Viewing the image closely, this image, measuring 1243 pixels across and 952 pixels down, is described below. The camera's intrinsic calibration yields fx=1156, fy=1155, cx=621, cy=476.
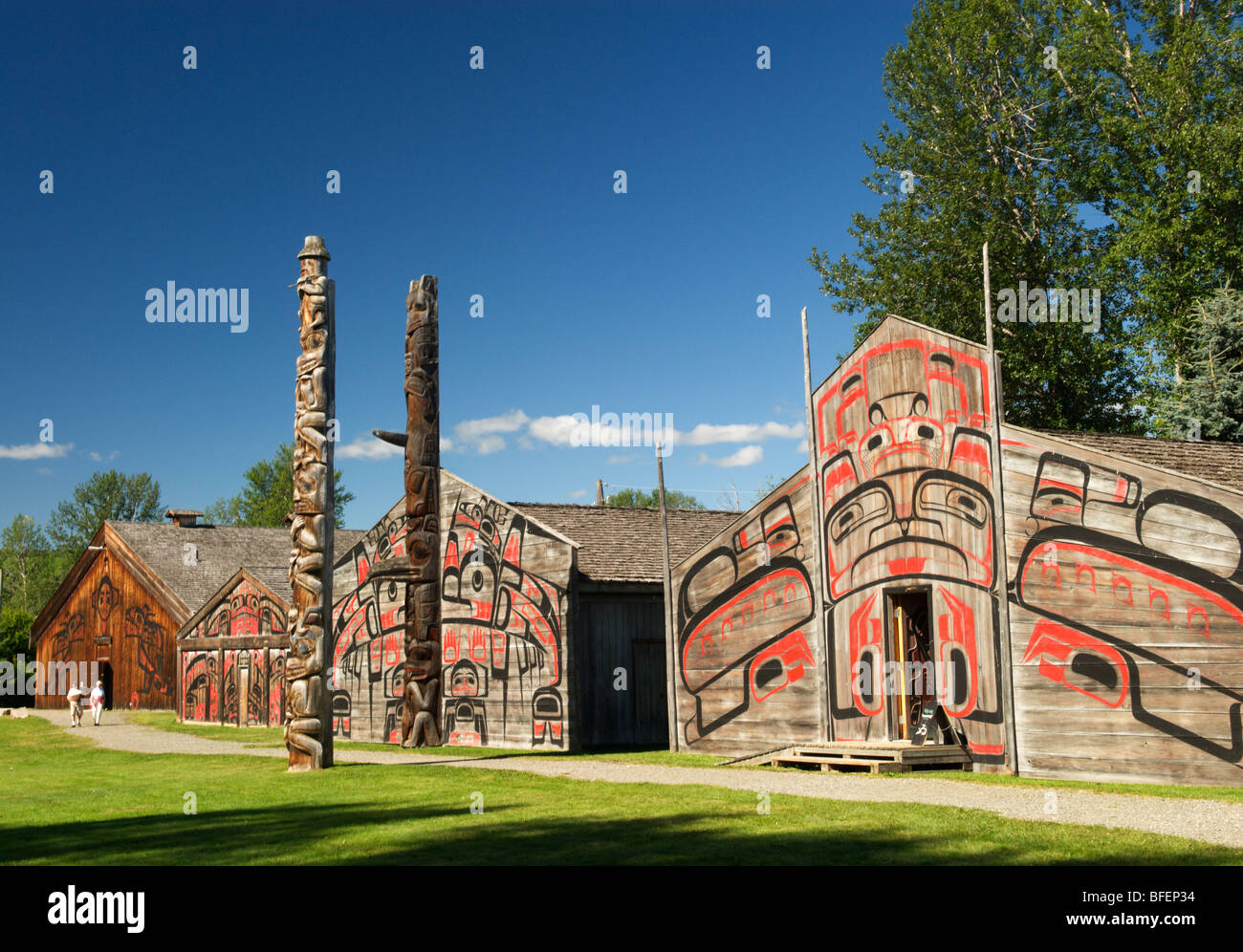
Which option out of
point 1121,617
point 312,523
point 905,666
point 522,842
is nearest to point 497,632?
point 312,523

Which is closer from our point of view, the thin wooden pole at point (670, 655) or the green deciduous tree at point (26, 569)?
the thin wooden pole at point (670, 655)

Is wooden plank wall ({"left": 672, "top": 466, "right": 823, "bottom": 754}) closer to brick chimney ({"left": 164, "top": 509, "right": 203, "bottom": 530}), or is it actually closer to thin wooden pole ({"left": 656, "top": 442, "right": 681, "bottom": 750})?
thin wooden pole ({"left": 656, "top": 442, "right": 681, "bottom": 750})

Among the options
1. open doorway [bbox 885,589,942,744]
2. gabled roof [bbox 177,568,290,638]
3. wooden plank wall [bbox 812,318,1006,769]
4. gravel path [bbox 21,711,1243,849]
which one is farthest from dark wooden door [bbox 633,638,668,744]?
gabled roof [bbox 177,568,290,638]

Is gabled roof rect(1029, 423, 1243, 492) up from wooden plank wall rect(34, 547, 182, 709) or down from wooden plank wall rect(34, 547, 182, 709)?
up

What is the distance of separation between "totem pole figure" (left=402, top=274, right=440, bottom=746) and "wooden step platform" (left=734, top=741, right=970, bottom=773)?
7176 mm

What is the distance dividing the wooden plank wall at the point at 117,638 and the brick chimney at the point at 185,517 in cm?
394

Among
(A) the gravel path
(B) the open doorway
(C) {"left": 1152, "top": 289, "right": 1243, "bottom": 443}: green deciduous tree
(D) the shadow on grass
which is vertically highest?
(C) {"left": 1152, "top": 289, "right": 1243, "bottom": 443}: green deciduous tree

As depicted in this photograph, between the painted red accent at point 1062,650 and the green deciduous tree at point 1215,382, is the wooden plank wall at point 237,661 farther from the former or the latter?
the green deciduous tree at point 1215,382

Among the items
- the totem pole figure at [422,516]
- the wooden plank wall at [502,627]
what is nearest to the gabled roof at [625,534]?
the wooden plank wall at [502,627]

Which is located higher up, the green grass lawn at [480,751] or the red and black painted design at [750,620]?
the red and black painted design at [750,620]

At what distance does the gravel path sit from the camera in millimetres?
11328

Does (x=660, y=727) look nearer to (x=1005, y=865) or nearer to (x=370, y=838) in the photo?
(x=370, y=838)

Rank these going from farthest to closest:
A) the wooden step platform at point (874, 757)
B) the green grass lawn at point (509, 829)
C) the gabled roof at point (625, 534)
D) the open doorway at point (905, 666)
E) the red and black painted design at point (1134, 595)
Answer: the gabled roof at point (625, 534)
the open doorway at point (905, 666)
the wooden step platform at point (874, 757)
the red and black painted design at point (1134, 595)
the green grass lawn at point (509, 829)

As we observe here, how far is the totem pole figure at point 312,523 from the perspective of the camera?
1867 cm
